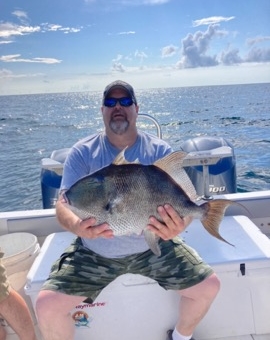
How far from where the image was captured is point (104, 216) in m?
1.72

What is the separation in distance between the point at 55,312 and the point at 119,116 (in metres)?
1.29

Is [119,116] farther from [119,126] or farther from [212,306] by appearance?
[212,306]

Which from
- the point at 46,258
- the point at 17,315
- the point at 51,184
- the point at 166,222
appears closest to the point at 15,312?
the point at 17,315

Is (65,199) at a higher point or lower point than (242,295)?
higher

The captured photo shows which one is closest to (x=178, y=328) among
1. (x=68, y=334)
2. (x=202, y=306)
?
(x=202, y=306)

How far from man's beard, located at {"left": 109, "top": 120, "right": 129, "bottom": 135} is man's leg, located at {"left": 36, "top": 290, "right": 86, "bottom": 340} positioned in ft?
3.54

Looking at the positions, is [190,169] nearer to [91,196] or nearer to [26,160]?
[91,196]

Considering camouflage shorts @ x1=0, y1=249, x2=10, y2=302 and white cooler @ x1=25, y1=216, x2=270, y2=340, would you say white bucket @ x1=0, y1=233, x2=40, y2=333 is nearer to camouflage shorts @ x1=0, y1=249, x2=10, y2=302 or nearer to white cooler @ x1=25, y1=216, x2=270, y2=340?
white cooler @ x1=25, y1=216, x2=270, y2=340

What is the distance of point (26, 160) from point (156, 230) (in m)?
15.0

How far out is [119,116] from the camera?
8.25 ft

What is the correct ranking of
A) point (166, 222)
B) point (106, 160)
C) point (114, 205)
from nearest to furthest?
point (114, 205), point (166, 222), point (106, 160)

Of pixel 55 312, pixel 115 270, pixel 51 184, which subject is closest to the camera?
pixel 55 312

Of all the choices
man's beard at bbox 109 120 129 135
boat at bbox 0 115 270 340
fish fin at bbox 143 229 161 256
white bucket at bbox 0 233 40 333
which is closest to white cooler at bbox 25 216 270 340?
A: boat at bbox 0 115 270 340

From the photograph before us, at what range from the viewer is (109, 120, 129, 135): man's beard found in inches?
98.0
